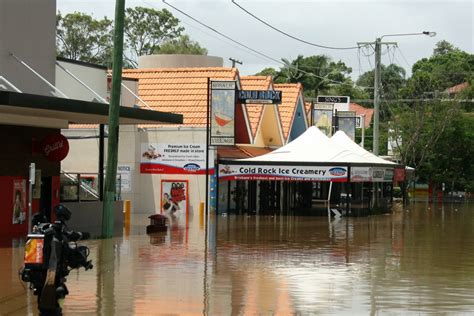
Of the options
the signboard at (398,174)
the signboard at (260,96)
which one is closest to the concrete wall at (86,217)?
the signboard at (260,96)

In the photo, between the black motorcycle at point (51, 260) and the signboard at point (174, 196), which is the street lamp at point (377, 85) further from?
the black motorcycle at point (51, 260)

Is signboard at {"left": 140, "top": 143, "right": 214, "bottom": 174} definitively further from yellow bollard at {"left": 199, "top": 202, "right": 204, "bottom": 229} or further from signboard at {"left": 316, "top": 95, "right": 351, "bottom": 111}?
signboard at {"left": 316, "top": 95, "right": 351, "bottom": 111}

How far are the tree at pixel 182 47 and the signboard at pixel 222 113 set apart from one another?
141 feet

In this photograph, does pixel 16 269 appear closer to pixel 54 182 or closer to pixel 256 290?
pixel 256 290

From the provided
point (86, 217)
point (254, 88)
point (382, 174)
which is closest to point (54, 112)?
point (86, 217)

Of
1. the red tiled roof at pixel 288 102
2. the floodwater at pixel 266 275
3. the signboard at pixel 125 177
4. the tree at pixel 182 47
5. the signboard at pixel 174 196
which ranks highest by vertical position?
the tree at pixel 182 47

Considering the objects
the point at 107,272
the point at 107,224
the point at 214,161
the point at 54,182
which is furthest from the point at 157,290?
the point at 214,161

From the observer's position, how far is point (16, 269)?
17516 millimetres

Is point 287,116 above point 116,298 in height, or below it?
above

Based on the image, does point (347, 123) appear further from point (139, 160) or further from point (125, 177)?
point (125, 177)

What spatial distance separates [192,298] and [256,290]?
1.47 metres

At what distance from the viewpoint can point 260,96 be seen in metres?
40.2

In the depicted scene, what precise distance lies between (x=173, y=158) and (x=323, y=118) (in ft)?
52.3

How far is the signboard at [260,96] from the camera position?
40000 mm
